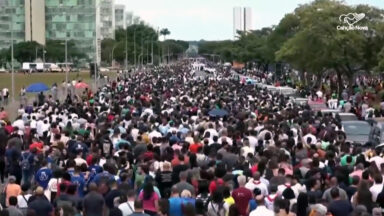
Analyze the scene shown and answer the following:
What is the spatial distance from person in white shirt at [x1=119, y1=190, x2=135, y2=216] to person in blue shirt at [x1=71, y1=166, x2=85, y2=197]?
6.69 feet

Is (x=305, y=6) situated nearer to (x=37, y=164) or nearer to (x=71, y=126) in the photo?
(x=71, y=126)

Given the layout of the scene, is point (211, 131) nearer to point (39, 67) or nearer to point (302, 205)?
point (302, 205)

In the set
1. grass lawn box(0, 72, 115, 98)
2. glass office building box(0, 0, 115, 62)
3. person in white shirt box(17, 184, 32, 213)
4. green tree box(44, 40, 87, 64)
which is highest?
glass office building box(0, 0, 115, 62)

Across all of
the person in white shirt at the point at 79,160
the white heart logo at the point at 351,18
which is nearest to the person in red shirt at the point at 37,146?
the person in white shirt at the point at 79,160

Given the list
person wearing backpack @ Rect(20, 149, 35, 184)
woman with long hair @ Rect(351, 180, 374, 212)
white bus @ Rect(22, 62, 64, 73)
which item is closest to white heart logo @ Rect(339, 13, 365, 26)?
person wearing backpack @ Rect(20, 149, 35, 184)

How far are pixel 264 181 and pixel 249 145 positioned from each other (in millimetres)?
5146

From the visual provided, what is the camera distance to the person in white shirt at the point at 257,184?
43.7 feet

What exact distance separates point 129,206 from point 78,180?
255 cm

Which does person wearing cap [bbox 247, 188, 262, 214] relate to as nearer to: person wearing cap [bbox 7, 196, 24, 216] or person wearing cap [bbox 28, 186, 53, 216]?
person wearing cap [bbox 28, 186, 53, 216]

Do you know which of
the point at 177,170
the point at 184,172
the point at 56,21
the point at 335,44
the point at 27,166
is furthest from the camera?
the point at 56,21

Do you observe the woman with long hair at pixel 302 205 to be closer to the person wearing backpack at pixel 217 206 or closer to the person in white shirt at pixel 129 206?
the person wearing backpack at pixel 217 206

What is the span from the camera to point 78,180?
14414 millimetres

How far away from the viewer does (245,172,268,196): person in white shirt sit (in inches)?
524

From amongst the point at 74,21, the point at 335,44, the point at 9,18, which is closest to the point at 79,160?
the point at 335,44
